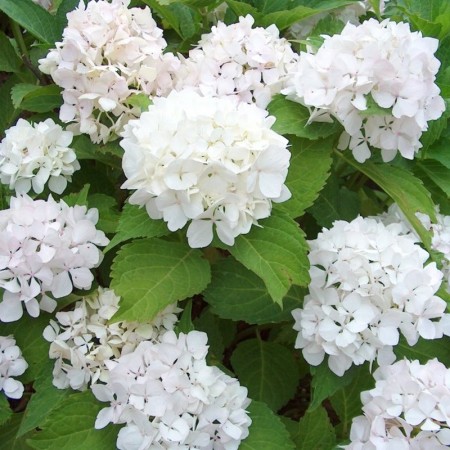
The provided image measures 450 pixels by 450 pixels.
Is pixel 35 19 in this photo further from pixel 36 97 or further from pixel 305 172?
pixel 305 172

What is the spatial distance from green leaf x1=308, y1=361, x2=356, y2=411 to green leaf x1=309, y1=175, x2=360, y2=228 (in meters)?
0.40

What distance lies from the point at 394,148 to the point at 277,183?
323 millimetres

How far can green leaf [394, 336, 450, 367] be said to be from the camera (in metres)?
1.45

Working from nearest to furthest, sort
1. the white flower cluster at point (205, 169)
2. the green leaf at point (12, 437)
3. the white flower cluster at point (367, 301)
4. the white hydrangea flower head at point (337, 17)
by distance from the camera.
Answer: the white flower cluster at point (205, 169)
the white flower cluster at point (367, 301)
the green leaf at point (12, 437)
the white hydrangea flower head at point (337, 17)

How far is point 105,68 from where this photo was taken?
1.42 metres

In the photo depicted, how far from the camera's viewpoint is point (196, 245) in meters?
1.23

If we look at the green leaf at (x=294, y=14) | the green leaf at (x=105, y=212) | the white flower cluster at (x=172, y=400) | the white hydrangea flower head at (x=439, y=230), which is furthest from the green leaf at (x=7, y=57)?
the white hydrangea flower head at (x=439, y=230)

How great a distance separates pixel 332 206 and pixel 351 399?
0.44 m

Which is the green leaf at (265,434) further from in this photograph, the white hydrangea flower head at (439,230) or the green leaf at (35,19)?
the green leaf at (35,19)

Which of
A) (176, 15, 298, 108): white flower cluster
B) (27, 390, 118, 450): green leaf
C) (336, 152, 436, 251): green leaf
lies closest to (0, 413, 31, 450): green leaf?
(27, 390, 118, 450): green leaf

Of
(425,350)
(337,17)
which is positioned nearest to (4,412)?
(425,350)

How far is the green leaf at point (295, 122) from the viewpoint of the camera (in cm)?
139

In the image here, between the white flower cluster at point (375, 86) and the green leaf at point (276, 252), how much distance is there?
247 mm

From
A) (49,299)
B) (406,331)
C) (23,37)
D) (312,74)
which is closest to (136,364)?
(49,299)
